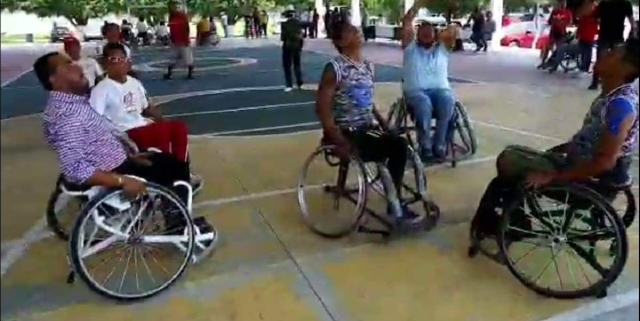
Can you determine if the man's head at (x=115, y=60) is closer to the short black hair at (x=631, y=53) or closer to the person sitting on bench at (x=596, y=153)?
the person sitting on bench at (x=596, y=153)

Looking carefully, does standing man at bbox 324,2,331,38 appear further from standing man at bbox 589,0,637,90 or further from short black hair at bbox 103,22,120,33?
standing man at bbox 589,0,637,90

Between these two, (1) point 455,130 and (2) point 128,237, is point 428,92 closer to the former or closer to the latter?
(1) point 455,130

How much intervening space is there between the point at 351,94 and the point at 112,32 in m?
1.12

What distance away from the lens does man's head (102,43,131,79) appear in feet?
9.41

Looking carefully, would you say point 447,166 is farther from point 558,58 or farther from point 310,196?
point 558,58

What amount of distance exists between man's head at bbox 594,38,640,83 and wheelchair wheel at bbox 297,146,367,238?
3.58 feet

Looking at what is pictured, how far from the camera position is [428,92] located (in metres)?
4.28

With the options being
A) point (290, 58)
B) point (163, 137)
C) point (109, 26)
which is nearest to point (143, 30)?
point (163, 137)

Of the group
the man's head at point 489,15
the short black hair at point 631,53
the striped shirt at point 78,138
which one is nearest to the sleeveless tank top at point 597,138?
the short black hair at point 631,53

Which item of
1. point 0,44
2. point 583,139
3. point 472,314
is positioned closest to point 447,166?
point 583,139

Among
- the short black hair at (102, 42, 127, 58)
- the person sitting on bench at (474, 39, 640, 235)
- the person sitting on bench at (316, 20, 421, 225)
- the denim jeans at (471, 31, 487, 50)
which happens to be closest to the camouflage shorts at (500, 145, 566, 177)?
the person sitting on bench at (474, 39, 640, 235)

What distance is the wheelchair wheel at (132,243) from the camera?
2.29 metres

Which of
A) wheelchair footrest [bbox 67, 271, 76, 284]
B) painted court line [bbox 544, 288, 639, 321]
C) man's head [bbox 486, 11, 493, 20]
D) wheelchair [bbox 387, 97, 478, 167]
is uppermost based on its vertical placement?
man's head [bbox 486, 11, 493, 20]

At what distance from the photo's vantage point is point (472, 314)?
2213 mm
